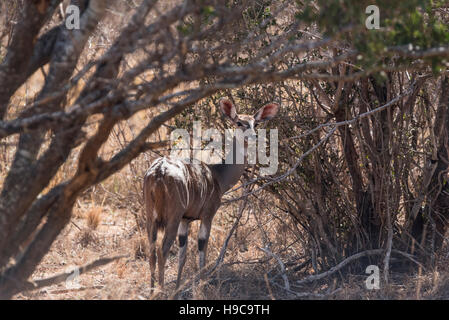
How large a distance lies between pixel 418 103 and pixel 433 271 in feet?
5.85

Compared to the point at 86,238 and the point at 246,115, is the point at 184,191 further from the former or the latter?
the point at 86,238

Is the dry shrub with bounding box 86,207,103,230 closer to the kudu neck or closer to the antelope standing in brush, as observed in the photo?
the antelope standing in brush

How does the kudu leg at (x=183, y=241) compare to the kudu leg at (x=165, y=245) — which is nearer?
the kudu leg at (x=165, y=245)

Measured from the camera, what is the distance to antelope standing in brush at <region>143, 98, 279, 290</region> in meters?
6.08

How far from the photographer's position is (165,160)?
6191mm

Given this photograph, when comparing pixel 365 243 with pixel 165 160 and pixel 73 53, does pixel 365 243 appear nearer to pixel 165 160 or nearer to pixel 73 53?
pixel 165 160

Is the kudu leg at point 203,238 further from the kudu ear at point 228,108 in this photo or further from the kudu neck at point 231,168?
the kudu ear at point 228,108

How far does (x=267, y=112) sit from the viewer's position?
6.65 m

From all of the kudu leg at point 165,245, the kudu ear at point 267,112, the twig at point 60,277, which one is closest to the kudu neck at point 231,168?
the kudu ear at point 267,112

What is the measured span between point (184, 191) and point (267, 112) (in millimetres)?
1271

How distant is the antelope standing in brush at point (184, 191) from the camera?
6078mm

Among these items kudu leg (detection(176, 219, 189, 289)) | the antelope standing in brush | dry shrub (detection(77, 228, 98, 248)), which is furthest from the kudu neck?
dry shrub (detection(77, 228, 98, 248))

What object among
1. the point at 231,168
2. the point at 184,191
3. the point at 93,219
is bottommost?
the point at 93,219

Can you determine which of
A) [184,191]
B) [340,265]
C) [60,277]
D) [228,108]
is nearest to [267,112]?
[228,108]
